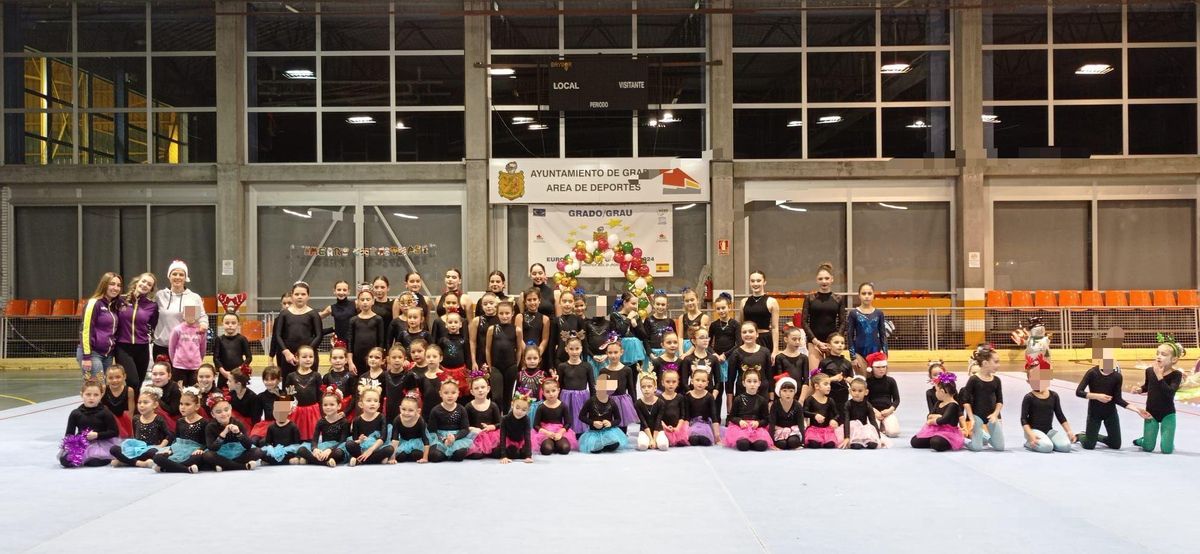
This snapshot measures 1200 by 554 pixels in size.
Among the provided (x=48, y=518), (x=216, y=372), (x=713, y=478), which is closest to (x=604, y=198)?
(x=216, y=372)

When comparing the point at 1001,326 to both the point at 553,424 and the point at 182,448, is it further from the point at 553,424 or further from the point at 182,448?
the point at 182,448

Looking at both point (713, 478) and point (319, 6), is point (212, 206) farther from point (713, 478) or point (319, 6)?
point (713, 478)

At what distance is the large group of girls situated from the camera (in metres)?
8.75

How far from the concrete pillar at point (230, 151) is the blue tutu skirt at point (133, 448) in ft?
41.8

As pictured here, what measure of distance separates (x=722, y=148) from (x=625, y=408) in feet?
39.5

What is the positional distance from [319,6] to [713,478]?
1754 centimetres

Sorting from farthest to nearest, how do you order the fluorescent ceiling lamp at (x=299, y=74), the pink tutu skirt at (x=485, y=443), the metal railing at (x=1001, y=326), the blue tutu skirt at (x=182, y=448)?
1. the fluorescent ceiling lamp at (x=299, y=74)
2. the metal railing at (x=1001, y=326)
3. the pink tutu skirt at (x=485, y=443)
4. the blue tutu skirt at (x=182, y=448)

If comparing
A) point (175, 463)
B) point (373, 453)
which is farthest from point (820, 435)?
point (175, 463)

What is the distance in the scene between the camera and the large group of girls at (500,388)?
8750 mm

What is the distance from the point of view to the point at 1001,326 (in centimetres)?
1925

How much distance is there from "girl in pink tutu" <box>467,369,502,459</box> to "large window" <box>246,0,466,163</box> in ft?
42.6

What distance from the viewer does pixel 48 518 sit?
6422mm

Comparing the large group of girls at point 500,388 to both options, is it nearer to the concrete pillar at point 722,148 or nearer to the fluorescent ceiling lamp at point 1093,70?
A: the concrete pillar at point 722,148

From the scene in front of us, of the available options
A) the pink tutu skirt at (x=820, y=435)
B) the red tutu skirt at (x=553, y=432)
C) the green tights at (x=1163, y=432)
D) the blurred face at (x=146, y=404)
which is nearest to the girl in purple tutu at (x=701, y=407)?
the pink tutu skirt at (x=820, y=435)
